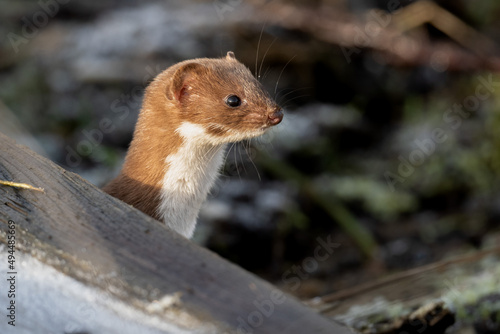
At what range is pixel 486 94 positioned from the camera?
820cm

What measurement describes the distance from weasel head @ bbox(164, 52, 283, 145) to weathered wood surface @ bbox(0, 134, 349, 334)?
Result: 1.12 meters

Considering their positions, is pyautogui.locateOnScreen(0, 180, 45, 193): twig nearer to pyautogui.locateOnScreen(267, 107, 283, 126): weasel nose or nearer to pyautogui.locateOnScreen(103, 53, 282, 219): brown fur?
pyautogui.locateOnScreen(103, 53, 282, 219): brown fur

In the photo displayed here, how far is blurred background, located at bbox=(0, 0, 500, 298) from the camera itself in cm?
609

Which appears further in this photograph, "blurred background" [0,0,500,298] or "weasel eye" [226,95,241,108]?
"blurred background" [0,0,500,298]

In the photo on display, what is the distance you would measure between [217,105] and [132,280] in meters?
1.43

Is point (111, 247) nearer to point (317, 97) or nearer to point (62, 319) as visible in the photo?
point (62, 319)

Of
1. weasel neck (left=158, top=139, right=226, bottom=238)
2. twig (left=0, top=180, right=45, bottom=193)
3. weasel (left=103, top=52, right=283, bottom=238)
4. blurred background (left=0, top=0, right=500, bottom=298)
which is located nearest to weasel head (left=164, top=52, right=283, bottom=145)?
weasel (left=103, top=52, right=283, bottom=238)

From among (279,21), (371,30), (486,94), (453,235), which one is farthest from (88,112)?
(486,94)

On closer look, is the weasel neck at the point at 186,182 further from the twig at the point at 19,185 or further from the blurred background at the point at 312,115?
the blurred background at the point at 312,115

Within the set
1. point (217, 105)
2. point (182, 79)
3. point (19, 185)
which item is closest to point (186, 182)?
point (217, 105)

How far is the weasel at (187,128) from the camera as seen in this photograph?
323 cm

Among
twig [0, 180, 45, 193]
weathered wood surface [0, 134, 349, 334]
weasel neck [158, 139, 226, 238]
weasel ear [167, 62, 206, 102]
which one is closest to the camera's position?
weathered wood surface [0, 134, 349, 334]

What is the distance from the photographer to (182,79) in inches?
126

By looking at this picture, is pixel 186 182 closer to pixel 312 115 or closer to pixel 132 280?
pixel 132 280
